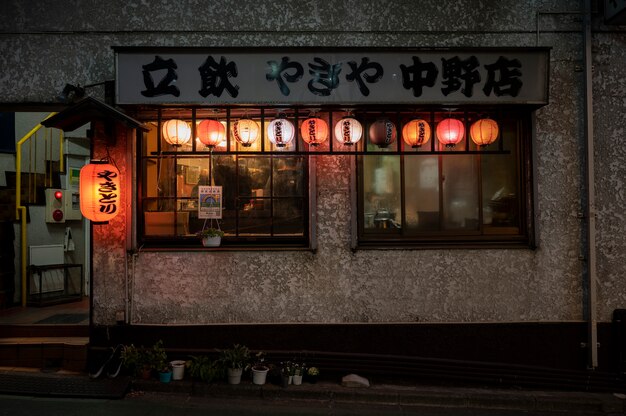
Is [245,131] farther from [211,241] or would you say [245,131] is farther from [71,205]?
[71,205]

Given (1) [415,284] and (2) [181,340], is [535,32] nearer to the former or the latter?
(1) [415,284]

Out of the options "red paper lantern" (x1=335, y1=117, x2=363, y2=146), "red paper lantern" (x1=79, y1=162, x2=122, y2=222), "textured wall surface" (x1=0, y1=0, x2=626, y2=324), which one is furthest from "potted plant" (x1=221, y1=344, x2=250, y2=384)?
"red paper lantern" (x1=335, y1=117, x2=363, y2=146)

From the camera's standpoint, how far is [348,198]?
7.83 m

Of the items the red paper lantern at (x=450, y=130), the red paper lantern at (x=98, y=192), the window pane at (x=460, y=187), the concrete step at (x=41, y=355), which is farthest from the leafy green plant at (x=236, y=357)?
the red paper lantern at (x=450, y=130)

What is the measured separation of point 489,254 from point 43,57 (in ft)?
31.0

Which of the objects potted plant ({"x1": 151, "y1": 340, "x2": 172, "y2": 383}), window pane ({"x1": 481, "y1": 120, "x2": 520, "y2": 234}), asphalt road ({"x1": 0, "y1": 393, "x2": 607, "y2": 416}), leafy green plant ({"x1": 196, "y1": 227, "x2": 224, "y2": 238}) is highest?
window pane ({"x1": 481, "y1": 120, "x2": 520, "y2": 234})

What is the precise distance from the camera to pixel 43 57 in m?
7.97

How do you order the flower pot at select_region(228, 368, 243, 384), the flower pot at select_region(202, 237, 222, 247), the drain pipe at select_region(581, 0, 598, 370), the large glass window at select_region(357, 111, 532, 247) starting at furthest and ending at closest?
the large glass window at select_region(357, 111, 532, 247) < the flower pot at select_region(202, 237, 222, 247) < the drain pipe at select_region(581, 0, 598, 370) < the flower pot at select_region(228, 368, 243, 384)

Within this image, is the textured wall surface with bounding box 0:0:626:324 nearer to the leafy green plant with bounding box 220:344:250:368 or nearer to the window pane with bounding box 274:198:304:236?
the window pane with bounding box 274:198:304:236

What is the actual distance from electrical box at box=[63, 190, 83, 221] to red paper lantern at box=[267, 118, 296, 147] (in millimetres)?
7753

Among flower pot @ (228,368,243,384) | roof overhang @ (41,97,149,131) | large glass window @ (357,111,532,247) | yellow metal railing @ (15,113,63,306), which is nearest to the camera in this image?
roof overhang @ (41,97,149,131)

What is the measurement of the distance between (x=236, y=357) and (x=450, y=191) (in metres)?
5.17

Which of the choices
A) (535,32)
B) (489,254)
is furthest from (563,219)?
(535,32)

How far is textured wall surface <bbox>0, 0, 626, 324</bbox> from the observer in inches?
305
